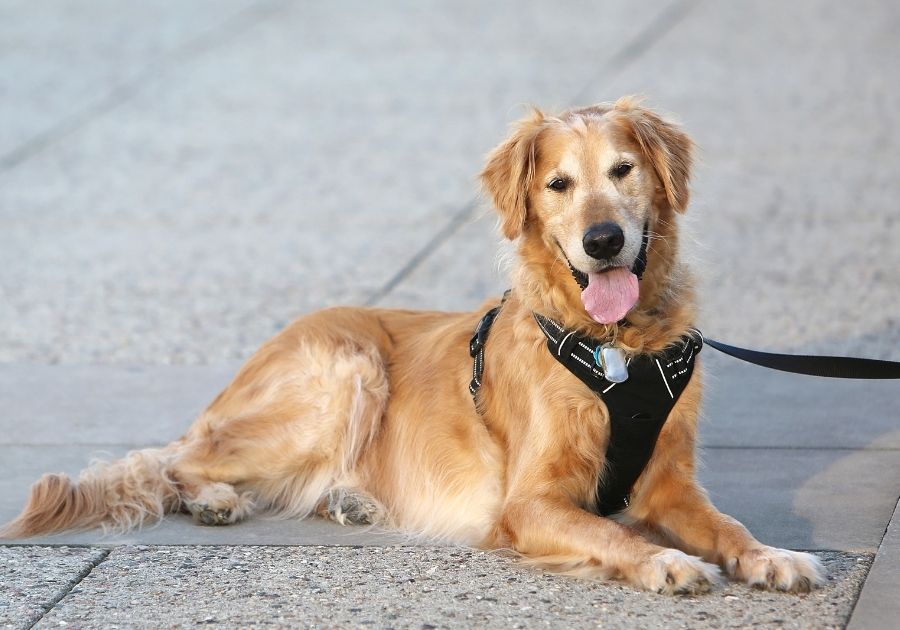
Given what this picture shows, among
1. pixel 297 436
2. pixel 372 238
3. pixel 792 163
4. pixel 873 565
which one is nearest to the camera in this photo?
pixel 873 565

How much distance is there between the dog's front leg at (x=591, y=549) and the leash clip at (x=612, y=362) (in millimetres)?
464

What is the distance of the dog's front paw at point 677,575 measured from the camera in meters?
4.01

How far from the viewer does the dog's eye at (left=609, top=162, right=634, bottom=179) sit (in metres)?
4.66

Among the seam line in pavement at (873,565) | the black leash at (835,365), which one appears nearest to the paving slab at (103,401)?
the black leash at (835,365)

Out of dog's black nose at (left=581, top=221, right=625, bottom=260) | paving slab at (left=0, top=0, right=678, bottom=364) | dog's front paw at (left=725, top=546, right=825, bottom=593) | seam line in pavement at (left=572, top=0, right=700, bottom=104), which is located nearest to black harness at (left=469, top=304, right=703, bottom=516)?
dog's black nose at (left=581, top=221, right=625, bottom=260)

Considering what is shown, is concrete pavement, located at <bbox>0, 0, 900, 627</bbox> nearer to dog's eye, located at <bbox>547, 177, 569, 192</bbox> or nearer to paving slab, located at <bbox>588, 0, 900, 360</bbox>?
paving slab, located at <bbox>588, 0, 900, 360</bbox>

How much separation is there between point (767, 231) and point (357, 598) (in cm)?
618

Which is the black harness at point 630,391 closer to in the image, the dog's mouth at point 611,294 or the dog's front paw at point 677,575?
the dog's mouth at point 611,294

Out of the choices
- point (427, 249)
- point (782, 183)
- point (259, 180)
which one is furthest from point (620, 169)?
point (259, 180)

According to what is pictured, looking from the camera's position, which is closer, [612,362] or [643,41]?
[612,362]

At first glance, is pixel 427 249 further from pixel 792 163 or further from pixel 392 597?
pixel 392 597

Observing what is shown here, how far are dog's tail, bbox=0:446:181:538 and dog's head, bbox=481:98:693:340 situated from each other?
5.51 feet

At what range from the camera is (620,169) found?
4668 millimetres

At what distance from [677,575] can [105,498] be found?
2298 millimetres
